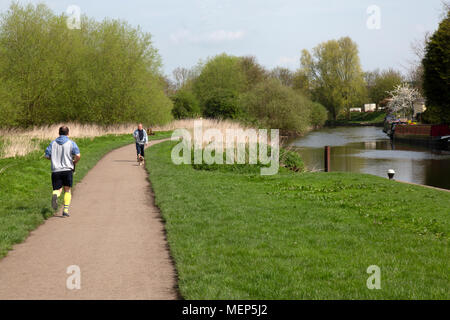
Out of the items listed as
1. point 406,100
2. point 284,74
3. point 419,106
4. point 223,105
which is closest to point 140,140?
point 223,105

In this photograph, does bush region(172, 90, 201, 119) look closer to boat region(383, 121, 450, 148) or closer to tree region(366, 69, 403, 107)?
boat region(383, 121, 450, 148)

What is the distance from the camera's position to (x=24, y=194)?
12.0 m

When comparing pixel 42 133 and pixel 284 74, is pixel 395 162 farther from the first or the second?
pixel 284 74

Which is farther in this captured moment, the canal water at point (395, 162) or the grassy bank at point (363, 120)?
the grassy bank at point (363, 120)

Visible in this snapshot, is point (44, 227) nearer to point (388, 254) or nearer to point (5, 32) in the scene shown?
point (388, 254)

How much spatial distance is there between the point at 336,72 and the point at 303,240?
78724 mm

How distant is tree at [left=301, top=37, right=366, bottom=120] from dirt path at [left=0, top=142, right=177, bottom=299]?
247ft

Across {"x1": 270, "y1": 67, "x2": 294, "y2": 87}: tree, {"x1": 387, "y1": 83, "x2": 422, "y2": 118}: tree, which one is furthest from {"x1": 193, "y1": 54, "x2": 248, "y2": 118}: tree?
{"x1": 387, "y1": 83, "x2": 422, "y2": 118}: tree

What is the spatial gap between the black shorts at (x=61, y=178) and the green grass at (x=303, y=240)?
7.05 feet

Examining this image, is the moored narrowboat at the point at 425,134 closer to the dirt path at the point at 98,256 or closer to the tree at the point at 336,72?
the tree at the point at 336,72

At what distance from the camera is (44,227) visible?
341 inches

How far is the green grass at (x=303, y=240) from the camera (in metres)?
5.30

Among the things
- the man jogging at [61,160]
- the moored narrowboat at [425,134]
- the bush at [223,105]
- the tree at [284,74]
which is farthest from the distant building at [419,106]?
the man jogging at [61,160]

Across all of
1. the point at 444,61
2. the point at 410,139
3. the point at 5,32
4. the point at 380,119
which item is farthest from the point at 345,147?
the point at 380,119
